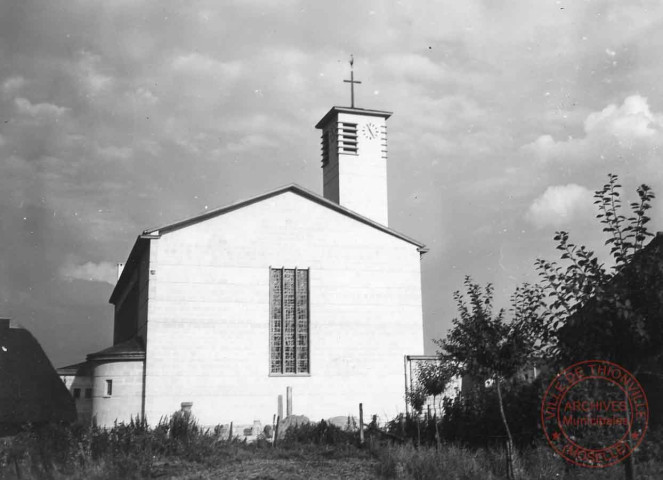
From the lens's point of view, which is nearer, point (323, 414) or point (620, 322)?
point (620, 322)

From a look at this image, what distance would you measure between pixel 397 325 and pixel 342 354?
8.32 ft

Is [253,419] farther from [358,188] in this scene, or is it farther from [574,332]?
[574,332]

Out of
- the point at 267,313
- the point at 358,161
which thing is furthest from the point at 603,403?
the point at 358,161

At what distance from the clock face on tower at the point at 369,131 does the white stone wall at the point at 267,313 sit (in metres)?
9.41

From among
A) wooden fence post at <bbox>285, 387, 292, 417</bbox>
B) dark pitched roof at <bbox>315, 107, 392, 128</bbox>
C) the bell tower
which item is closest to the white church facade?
wooden fence post at <bbox>285, 387, 292, 417</bbox>

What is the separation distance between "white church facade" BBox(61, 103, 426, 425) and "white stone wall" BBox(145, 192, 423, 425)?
39 mm

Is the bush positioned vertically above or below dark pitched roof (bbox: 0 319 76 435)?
below

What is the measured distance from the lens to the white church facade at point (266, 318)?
25828mm

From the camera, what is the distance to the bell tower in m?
36.3

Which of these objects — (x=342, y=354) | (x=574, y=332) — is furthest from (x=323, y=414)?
(x=574, y=332)

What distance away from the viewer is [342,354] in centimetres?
2778

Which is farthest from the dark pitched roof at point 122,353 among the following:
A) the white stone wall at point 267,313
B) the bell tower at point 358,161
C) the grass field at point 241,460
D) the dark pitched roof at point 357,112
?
the dark pitched roof at point 357,112

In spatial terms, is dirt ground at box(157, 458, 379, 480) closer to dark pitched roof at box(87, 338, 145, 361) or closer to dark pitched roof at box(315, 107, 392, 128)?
dark pitched roof at box(87, 338, 145, 361)

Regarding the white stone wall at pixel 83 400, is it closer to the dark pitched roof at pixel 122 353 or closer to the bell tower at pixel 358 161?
the dark pitched roof at pixel 122 353
